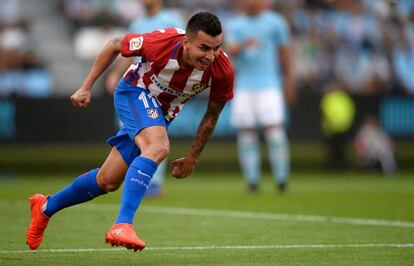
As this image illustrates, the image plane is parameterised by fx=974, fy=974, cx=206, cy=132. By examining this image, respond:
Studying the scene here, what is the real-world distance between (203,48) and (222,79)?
1.59 feet

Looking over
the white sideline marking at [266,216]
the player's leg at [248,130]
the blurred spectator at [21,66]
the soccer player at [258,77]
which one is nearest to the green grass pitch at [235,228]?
the white sideline marking at [266,216]

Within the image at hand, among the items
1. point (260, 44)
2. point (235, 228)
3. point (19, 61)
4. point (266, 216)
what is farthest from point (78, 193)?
point (19, 61)

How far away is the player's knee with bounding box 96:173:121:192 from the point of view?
7.15 metres

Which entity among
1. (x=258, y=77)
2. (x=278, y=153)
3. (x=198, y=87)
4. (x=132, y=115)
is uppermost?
(x=198, y=87)

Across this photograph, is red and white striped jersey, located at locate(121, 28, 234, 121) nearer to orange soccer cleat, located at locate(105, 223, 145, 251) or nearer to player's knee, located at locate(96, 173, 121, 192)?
player's knee, located at locate(96, 173, 121, 192)

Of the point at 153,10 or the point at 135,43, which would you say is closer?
the point at 135,43

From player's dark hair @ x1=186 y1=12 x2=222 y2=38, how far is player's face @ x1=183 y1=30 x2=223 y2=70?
27 millimetres

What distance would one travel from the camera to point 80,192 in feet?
23.8

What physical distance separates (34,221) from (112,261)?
0.87 m

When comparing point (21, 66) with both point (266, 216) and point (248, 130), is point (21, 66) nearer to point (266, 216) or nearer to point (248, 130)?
point (248, 130)

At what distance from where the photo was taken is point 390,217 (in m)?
10.1

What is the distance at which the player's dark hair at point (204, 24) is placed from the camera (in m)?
6.56

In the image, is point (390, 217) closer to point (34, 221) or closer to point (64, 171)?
point (34, 221)

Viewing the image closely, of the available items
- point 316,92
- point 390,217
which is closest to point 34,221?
point 390,217
